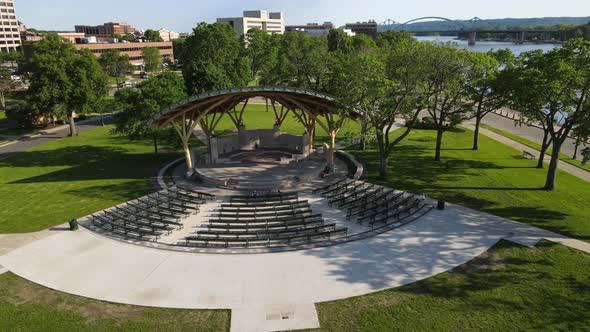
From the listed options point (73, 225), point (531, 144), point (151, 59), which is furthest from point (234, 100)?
point (151, 59)

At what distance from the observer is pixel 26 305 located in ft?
51.2

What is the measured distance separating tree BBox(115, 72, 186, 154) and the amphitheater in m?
6.25

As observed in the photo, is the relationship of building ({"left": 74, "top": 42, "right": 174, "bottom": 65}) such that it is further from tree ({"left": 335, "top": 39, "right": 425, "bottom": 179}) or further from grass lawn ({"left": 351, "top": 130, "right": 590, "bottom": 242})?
tree ({"left": 335, "top": 39, "right": 425, "bottom": 179})

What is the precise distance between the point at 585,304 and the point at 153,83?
3595cm

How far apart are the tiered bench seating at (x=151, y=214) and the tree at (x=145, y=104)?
1029 centimetres

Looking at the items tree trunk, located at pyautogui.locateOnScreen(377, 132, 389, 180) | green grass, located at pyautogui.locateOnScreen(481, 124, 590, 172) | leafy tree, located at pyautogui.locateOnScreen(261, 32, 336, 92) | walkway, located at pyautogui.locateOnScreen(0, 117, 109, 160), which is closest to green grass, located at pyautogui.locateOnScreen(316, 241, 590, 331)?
tree trunk, located at pyautogui.locateOnScreen(377, 132, 389, 180)

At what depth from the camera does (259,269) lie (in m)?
17.9

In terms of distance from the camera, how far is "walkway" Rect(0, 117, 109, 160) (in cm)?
4175

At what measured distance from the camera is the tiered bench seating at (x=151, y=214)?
853 inches

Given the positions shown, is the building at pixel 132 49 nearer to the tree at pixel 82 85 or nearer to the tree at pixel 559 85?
the tree at pixel 82 85

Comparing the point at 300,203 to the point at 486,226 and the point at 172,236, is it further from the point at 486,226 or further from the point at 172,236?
the point at 486,226

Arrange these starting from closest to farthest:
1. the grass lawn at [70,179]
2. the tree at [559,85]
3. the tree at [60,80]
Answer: the tree at [559,85], the grass lawn at [70,179], the tree at [60,80]

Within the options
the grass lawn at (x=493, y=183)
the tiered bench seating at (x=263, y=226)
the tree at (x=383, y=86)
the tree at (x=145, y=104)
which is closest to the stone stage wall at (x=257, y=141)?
the tree at (x=145, y=104)

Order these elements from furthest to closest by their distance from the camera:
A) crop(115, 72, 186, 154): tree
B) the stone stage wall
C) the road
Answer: the road → the stone stage wall → crop(115, 72, 186, 154): tree
